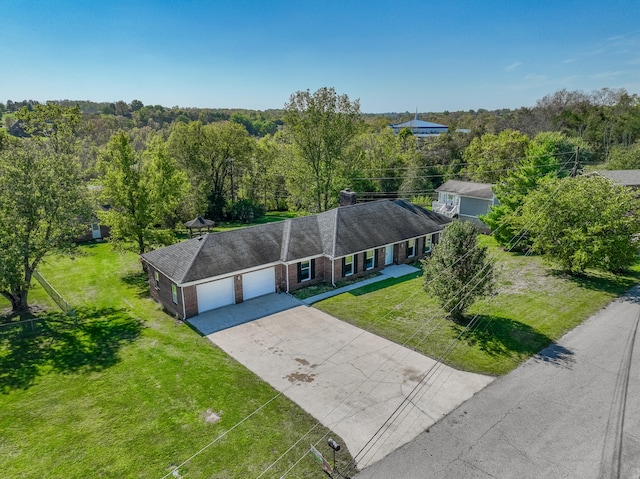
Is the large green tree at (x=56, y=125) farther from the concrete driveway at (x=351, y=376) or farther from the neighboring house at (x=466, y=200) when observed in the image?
the neighboring house at (x=466, y=200)

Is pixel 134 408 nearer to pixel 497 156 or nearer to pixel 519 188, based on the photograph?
pixel 519 188

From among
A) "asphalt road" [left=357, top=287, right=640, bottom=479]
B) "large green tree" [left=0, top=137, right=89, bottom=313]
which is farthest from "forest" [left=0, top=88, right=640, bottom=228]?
"asphalt road" [left=357, top=287, right=640, bottom=479]

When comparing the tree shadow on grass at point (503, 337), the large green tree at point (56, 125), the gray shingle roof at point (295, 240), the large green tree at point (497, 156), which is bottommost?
the tree shadow on grass at point (503, 337)

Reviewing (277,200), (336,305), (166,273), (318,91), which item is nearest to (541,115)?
(277,200)

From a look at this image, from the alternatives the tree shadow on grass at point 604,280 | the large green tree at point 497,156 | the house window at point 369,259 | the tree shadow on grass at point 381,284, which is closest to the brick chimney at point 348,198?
the house window at point 369,259

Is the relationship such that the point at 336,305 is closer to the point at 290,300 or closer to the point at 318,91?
the point at 290,300

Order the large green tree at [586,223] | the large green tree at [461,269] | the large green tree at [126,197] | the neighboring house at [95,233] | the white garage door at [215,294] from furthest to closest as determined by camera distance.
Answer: the neighboring house at [95,233]
the large green tree at [126,197]
the large green tree at [586,223]
the white garage door at [215,294]
the large green tree at [461,269]

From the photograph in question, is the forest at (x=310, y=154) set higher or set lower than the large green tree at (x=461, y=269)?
higher

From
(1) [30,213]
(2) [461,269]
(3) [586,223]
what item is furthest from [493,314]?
(1) [30,213]
